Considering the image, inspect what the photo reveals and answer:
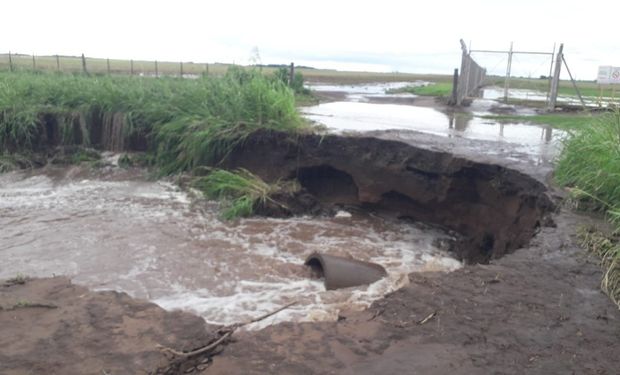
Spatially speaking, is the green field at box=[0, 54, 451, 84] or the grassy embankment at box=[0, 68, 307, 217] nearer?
the grassy embankment at box=[0, 68, 307, 217]

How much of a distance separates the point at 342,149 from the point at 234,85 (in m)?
3.24

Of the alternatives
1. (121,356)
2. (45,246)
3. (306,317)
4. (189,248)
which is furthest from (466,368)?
(45,246)

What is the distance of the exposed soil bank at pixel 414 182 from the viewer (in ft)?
23.1

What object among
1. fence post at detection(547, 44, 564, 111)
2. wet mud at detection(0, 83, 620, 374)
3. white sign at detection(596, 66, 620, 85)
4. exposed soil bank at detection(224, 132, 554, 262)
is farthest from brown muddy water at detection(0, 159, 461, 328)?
white sign at detection(596, 66, 620, 85)

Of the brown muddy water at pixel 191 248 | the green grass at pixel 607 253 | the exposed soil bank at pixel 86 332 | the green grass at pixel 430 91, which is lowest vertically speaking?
the brown muddy water at pixel 191 248

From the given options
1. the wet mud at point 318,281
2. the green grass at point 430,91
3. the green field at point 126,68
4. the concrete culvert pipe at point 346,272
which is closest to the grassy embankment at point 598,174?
the wet mud at point 318,281

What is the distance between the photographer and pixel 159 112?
11.3 m

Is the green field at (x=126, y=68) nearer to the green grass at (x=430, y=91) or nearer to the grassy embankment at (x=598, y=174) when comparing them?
the green grass at (x=430, y=91)

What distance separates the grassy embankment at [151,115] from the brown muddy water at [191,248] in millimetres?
1102

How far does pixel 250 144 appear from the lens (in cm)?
991

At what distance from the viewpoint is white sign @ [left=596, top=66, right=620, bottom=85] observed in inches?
706

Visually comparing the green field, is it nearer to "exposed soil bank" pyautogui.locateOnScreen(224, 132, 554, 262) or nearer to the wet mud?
"exposed soil bank" pyautogui.locateOnScreen(224, 132, 554, 262)

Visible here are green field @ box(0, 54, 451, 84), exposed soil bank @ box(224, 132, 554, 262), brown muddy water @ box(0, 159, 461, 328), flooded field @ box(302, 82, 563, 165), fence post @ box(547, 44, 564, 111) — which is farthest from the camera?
green field @ box(0, 54, 451, 84)

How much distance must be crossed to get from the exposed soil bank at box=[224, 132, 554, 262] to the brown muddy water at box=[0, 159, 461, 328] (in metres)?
0.40
